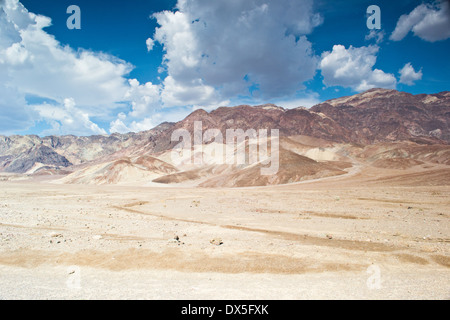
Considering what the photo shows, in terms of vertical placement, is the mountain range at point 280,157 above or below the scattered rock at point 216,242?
above

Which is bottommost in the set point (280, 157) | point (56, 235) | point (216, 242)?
point (216, 242)

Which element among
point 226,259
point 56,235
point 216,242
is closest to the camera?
point 226,259

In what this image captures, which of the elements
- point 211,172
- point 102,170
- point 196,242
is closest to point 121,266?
point 196,242

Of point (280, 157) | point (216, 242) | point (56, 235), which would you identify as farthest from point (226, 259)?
point (280, 157)

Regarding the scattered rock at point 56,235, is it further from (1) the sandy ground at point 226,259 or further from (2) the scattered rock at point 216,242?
(2) the scattered rock at point 216,242

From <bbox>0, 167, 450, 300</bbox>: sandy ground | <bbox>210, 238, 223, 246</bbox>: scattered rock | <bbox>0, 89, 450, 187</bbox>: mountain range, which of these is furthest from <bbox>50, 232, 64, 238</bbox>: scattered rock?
<bbox>0, 89, 450, 187</bbox>: mountain range

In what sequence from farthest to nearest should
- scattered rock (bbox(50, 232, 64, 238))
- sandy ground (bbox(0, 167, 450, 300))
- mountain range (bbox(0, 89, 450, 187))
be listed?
1. mountain range (bbox(0, 89, 450, 187))
2. scattered rock (bbox(50, 232, 64, 238))
3. sandy ground (bbox(0, 167, 450, 300))

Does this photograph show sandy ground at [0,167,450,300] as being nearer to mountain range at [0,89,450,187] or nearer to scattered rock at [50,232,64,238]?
scattered rock at [50,232,64,238]

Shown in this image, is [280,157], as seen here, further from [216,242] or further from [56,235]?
[56,235]

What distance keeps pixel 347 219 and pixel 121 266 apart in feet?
58.8

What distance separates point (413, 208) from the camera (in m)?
26.1

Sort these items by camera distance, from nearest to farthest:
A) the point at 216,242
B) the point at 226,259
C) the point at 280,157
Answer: the point at 226,259 → the point at 216,242 → the point at 280,157

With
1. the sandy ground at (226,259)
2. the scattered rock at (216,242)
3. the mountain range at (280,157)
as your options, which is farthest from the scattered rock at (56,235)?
the mountain range at (280,157)
